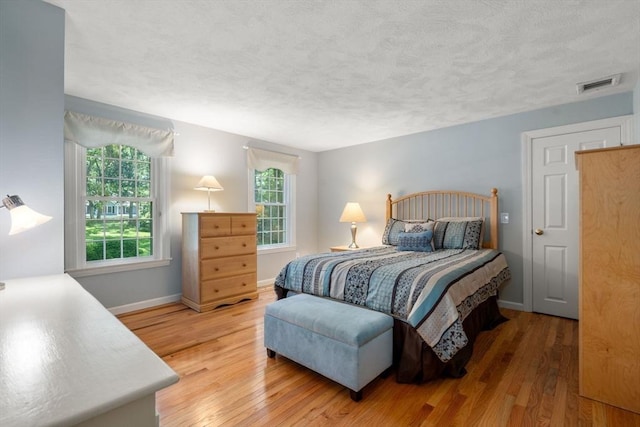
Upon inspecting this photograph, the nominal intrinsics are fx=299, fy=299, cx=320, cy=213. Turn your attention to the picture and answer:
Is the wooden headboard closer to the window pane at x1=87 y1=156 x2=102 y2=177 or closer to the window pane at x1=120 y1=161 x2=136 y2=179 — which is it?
the window pane at x1=120 y1=161 x2=136 y2=179

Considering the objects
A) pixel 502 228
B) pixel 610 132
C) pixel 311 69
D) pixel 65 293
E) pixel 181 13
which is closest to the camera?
pixel 65 293

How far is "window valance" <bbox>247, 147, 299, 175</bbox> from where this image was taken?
442 cm

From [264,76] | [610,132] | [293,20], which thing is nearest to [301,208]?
[264,76]

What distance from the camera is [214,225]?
3531mm

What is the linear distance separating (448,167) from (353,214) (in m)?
1.47

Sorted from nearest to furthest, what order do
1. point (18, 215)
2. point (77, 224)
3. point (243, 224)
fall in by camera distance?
point (18, 215) → point (77, 224) → point (243, 224)

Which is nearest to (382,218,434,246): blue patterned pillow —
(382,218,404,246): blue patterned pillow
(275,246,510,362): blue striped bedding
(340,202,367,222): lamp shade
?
(382,218,404,246): blue patterned pillow

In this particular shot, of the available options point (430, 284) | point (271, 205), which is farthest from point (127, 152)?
point (430, 284)

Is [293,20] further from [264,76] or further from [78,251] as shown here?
[78,251]

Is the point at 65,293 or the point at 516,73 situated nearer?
the point at 65,293

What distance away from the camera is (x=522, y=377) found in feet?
6.77

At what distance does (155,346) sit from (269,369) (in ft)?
3.55

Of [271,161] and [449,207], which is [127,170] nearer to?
[271,161]

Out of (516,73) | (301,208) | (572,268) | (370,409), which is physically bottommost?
(370,409)
